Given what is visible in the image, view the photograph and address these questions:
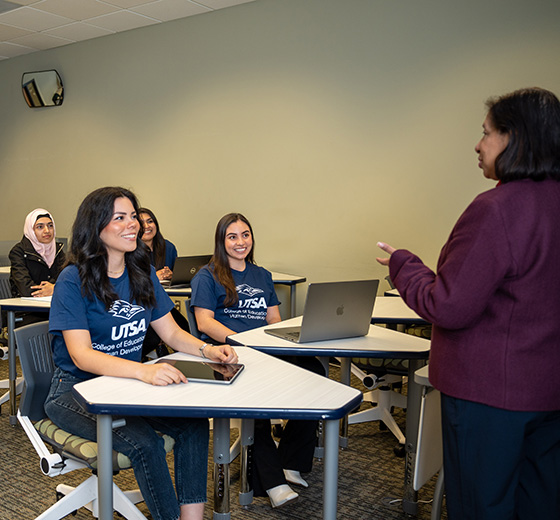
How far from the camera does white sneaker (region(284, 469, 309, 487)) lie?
263 cm

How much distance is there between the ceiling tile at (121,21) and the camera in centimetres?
529

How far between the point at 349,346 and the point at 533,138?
3.89 feet

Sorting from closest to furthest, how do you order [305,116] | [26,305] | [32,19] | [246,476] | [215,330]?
[246,476] → [215,330] → [26,305] → [305,116] → [32,19]

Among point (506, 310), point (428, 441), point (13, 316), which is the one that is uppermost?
point (506, 310)

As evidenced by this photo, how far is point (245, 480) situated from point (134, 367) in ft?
2.95

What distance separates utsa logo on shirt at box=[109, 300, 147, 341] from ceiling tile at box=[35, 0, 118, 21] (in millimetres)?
3784

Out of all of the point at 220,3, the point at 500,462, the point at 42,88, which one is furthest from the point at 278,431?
the point at 42,88

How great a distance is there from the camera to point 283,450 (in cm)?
270

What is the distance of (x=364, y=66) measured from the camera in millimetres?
4461

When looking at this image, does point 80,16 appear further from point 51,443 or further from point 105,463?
point 105,463

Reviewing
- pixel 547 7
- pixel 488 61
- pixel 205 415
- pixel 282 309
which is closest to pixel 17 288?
pixel 282 309

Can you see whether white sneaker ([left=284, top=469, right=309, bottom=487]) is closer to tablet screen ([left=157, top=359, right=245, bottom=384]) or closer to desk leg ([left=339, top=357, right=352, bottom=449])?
desk leg ([left=339, top=357, right=352, bottom=449])

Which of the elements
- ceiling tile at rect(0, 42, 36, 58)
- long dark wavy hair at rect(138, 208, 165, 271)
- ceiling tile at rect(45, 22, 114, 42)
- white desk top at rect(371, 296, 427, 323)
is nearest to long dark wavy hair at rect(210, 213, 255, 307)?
white desk top at rect(371, 296, 427, 323)

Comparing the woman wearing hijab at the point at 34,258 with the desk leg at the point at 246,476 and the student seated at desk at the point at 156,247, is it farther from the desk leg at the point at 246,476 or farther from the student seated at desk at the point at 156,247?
the desk leg at the point at 246,476
